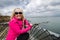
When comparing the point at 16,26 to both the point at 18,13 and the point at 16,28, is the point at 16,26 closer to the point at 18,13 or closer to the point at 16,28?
the point at 16,28

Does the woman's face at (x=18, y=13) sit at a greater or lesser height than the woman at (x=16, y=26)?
greater

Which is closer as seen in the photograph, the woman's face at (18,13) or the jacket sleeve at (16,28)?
the jacket sleeve at (16,28)

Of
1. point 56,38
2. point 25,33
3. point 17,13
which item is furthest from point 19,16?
point 56,38

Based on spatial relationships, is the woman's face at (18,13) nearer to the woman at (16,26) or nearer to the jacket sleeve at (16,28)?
the woman at (16,26)

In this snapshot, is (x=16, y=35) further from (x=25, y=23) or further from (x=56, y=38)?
(x=56, y=38)

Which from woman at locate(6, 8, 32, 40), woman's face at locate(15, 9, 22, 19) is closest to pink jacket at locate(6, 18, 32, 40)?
woman at locate(6, 8, 32, 40)

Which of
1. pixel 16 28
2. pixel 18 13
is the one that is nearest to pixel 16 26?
pixel 16 28

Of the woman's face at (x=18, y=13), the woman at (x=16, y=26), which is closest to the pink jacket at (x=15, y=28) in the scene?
the woman at (x=16, y=26)

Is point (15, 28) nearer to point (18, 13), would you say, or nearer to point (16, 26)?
point (16, 26)

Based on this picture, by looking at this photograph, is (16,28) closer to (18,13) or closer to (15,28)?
(15,28)

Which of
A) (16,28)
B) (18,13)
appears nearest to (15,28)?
(16,28)

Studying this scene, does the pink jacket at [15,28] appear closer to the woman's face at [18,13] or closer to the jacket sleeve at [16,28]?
the jacket sleeve at [16,28]

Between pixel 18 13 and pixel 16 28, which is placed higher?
pixel 18 13

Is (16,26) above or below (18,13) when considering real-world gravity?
below
